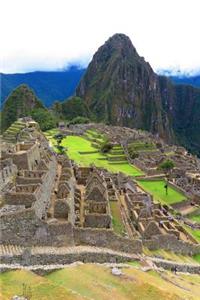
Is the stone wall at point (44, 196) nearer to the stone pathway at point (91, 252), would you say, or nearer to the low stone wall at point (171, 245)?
the stone pathway at point (91, 252)

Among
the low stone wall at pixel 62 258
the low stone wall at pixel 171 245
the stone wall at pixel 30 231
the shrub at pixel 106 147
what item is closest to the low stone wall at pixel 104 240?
the low stone wall at pixel 62 258

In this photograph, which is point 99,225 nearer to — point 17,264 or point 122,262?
point 122,262

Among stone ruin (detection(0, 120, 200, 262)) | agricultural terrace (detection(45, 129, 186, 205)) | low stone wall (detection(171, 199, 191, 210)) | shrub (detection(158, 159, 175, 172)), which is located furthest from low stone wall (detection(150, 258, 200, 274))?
shrub (detection(158, 159, 175, 172))

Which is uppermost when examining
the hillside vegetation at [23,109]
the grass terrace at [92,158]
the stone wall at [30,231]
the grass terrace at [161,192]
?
the stone wall at [30,231]

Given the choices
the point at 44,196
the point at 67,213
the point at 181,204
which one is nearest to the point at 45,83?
the point at 181,204

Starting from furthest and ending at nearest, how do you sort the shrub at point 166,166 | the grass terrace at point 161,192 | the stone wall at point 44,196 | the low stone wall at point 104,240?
the shrub at point 166,166 → the grass terrace at point 161,192 → the low stone wall at point 104,240 → the stone wall at point 44,196

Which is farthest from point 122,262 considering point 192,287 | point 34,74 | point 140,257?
point 34,74

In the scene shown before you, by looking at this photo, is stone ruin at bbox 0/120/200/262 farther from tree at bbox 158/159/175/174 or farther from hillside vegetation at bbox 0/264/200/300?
tree at bbox 158/159/175/174

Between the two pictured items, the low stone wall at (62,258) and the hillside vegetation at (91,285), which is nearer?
the hillside vegetation at (91,285)
